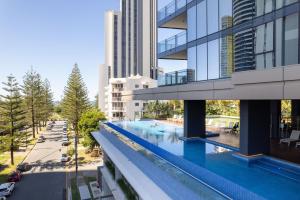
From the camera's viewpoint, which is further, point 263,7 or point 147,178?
point 263,7

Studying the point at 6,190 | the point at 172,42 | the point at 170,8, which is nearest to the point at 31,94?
the point at 6,190

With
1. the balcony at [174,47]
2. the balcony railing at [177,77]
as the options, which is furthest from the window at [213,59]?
the balcony at [174,47]

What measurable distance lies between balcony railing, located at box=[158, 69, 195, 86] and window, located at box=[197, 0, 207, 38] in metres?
1.91

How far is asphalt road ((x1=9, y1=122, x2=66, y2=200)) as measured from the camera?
23.5 m

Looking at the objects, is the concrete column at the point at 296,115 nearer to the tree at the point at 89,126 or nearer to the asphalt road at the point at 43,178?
the asphalt road at the point at 43,178

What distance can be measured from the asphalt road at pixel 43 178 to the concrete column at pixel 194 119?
14.4m

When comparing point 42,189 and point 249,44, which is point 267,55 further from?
point 42,189

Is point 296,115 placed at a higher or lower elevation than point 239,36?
lower

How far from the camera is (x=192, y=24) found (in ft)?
45.3

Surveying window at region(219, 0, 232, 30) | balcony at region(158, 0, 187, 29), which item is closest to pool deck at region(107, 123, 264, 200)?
window at region(219, 0, 232, 30)

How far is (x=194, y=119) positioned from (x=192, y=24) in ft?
16.2

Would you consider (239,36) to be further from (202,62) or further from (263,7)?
(202,62)

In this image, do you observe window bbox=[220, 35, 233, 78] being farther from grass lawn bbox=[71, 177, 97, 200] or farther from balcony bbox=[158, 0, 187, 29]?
grass lawn bbox=[71, 177, 97, 200]

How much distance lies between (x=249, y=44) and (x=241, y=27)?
1.13 meters
